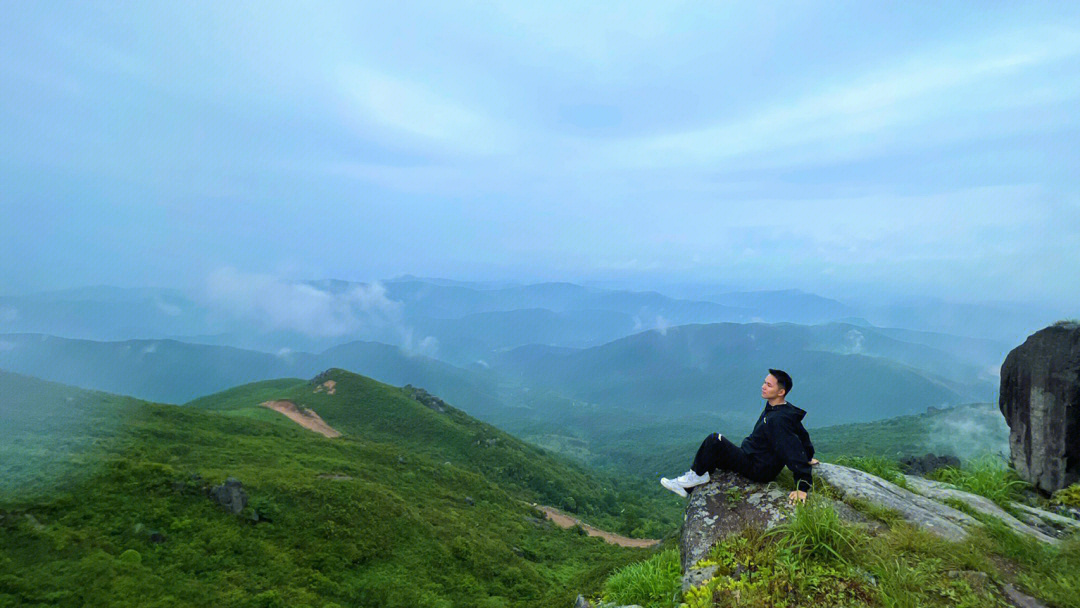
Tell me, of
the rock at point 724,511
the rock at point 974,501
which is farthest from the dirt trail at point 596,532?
the rock at point 724,511

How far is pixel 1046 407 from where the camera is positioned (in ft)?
54.3

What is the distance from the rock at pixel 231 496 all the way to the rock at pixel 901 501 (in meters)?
31.1

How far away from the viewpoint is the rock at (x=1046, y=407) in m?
15.1

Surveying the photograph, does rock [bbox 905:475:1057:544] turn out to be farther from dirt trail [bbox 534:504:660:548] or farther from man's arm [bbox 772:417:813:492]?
dirt trail [bbox 534:504:660:548]

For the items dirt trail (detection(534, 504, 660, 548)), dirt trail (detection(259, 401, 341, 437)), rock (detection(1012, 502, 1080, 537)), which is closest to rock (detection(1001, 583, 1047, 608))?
rock (detection(1012, 502, 1080, 537))

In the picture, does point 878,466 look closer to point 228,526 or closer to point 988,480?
point 988,480

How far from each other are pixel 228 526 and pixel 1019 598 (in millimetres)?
32580

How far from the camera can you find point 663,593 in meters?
8.30

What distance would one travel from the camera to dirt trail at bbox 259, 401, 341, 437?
84062mm

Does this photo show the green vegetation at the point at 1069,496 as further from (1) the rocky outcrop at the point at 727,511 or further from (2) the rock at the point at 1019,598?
(2) the rock at the point at 1019,598

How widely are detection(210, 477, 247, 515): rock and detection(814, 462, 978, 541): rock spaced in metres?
31.1

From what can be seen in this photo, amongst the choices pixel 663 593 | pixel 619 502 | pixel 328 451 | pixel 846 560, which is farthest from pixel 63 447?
pixel 619 502

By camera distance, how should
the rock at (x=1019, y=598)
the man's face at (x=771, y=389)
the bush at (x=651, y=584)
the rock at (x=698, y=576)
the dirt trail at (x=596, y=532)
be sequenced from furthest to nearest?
the dirt trail at (x=596, y=532) → the man's face at (x=771, y=389) → the bush at (x=651, y=584) → the rock at (x=698, y=576) → the rock at (x=1019, y=598)

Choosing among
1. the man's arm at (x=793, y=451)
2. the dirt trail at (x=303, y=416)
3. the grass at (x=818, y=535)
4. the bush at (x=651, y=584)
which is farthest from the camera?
the dirt trail at (x=303, y=416)
